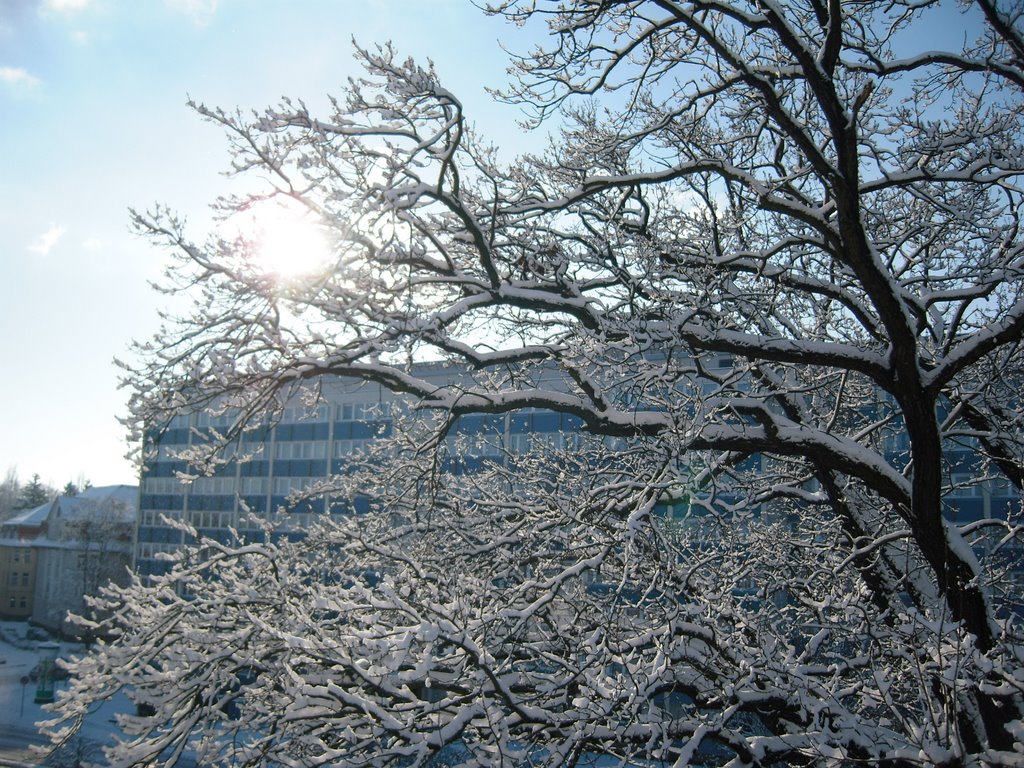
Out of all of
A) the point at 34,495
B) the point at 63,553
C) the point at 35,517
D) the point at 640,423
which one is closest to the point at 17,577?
the point at 35,517

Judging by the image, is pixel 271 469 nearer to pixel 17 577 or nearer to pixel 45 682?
pixel 45 682

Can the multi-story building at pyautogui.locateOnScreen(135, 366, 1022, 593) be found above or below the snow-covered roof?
above

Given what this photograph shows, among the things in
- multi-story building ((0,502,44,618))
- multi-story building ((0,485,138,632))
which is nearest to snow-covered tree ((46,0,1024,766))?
multi-story building ((0,485,138,632))

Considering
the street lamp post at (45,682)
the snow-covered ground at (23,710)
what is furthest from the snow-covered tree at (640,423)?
the street lamp post at (45,682)

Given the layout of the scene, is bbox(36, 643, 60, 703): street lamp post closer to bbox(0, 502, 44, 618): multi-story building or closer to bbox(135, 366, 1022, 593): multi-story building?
bbox(135, 366, 1022, 593): multi-story building

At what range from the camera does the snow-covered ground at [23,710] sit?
27.8m

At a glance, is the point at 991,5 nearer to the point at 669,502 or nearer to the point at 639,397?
the point at 639,397

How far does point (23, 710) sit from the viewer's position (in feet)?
120

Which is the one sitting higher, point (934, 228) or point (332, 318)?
point (934, 228)

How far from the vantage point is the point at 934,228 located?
7.16 meters

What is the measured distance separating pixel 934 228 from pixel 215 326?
634 centimetres

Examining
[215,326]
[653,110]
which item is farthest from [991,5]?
[215,326]

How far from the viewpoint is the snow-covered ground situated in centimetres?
2779

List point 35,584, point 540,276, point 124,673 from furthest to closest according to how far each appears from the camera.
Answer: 1. point 35,584
2. point 540,276
3. point 124,673
